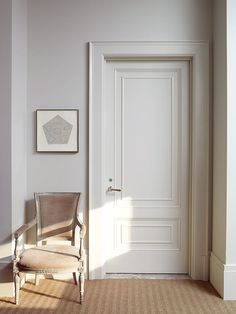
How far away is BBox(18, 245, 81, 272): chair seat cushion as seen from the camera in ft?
10.1

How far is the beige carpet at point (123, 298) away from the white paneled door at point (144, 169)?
31 cm

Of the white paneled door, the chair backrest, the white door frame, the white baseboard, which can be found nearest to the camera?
the white baseboard

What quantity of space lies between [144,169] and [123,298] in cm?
132

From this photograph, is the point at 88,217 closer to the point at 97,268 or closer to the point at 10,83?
the point at 97,268

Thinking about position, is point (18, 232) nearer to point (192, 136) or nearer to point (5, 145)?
point (5, 145)

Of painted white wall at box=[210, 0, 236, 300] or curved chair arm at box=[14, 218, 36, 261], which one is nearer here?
curved chair arm at box=[14, 218, 36, 261]

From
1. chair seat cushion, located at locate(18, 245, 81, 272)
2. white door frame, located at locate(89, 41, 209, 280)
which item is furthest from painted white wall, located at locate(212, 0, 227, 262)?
chair seat cushion, located at locate(18, 245, 81, 272)

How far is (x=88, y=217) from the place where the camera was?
12.4 ft

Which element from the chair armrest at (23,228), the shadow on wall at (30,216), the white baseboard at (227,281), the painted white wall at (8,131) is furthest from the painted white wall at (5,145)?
the white baseboard at (227,281)

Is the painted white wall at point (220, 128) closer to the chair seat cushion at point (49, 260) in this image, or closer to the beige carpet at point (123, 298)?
the beige carpet at point (123, 298)

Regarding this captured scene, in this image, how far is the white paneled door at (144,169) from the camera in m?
3.90

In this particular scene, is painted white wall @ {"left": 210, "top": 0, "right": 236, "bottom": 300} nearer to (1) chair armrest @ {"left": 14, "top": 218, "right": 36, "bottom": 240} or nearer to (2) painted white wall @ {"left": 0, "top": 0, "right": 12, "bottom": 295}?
(1) chair armrest @ {"left": 14, "top": 218, "right": 36, "bottom": 240}

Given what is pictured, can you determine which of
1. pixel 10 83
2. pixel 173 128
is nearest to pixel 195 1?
pixel 173 128

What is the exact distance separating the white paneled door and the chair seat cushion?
28.5 inches
